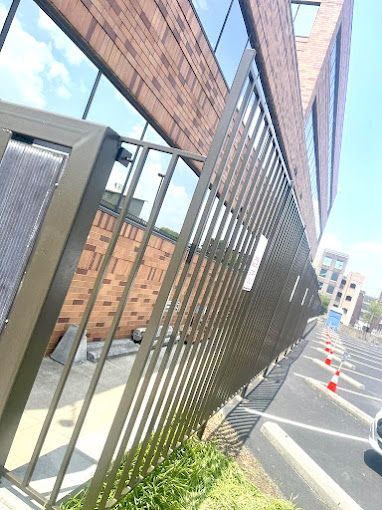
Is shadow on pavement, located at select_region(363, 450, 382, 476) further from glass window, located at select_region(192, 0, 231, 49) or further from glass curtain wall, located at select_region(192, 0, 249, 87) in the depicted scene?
glass window, located at select_region(192, 0, 231, 49)

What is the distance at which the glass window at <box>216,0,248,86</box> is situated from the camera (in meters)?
5.64

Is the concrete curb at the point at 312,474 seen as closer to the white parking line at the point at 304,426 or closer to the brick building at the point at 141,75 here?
the white parking line at the point at 304,426

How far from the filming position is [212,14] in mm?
5152

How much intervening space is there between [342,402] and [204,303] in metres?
6.69

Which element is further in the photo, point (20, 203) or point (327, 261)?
point (327, 261)

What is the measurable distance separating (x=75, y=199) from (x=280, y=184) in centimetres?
235

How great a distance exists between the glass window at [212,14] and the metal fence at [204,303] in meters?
2.79

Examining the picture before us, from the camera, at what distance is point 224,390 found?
152 inches

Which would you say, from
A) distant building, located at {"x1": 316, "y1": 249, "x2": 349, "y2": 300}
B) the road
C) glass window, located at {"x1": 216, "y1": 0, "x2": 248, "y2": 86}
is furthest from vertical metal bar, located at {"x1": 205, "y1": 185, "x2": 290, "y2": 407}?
distant building, located at {"x1": 316, "y1": 249, "x2": 349, "y2": 300}

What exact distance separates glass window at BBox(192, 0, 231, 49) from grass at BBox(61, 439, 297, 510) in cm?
516

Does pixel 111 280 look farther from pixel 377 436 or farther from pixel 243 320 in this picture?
pixel 377 436

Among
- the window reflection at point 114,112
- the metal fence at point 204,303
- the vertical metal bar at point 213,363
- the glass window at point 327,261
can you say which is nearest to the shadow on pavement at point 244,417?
the metal fence at point 204,303

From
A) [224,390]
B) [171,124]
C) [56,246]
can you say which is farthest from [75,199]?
[171,124]

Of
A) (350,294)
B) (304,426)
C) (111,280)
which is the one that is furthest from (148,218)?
(350,294)
